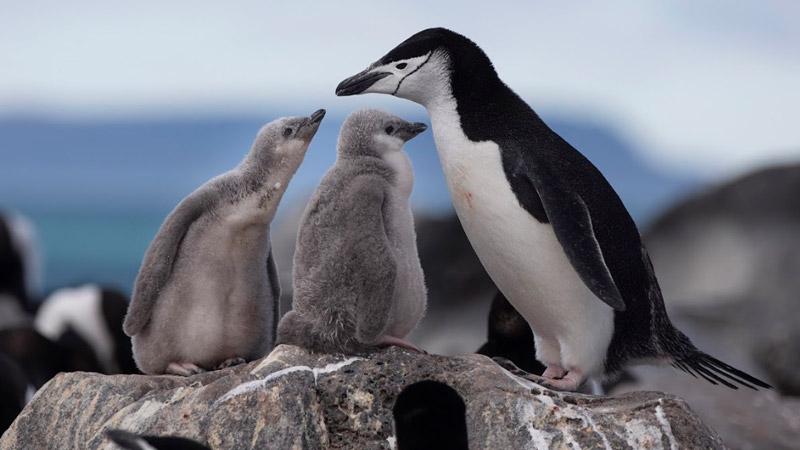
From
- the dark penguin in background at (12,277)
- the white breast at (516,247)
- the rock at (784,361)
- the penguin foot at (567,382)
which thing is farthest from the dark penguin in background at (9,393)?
the rock at (784,361)

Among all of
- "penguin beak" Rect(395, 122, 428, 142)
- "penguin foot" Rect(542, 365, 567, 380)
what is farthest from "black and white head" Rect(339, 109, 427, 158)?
"penguin foot" Rect(542, 365, 567, 380)

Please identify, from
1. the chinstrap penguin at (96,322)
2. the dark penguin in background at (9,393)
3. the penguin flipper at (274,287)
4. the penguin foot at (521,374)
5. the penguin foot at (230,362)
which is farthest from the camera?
the chinstrap penguin at (96,322)

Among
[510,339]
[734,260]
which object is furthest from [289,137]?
[734,260]

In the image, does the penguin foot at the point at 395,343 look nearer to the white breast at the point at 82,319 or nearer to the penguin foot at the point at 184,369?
the penguin foot at the point at 184,369

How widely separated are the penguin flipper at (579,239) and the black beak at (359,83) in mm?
661

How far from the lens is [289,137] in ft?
15.1

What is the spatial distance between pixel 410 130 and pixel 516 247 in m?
0.55

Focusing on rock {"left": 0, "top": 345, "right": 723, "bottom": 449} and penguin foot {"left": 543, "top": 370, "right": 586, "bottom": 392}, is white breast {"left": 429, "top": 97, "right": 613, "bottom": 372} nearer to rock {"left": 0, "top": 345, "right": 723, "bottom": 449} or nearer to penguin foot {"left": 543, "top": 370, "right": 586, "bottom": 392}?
penguin foot {"left": 543, "top": 370, "right": 586, "bottom": 392}

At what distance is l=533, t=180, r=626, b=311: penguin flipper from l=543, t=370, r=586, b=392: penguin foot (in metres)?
0.33

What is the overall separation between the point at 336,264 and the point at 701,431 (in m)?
1.28

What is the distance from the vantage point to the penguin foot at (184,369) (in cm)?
459

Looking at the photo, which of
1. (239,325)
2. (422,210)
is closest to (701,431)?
(239,325)

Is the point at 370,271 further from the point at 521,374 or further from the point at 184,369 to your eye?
the point at 184,369

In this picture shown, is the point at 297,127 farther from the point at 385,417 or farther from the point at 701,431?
the point at 701,431
